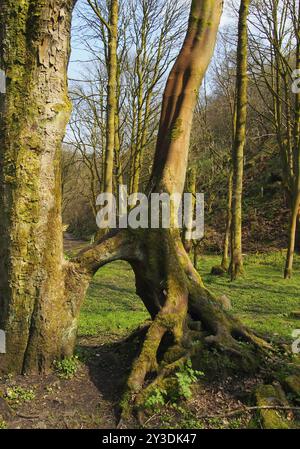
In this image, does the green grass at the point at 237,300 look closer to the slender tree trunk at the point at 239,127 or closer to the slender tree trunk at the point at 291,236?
the slender tree trunk at the point at 291,236

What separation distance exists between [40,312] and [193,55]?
381 cm

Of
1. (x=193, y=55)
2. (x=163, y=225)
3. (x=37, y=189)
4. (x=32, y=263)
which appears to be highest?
(x=193, y=55)

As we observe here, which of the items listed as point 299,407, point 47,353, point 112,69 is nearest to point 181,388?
point 299,407

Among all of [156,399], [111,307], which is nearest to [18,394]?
[156,399]

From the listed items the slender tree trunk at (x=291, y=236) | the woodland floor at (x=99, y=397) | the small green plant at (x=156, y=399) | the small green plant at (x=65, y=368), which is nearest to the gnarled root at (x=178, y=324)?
the small green plant at (x=156, y=399)

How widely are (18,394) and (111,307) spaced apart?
234 inches

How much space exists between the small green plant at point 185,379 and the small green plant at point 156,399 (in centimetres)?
13

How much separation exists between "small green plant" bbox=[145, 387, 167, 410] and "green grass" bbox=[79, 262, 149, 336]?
2.94m

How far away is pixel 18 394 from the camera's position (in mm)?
4113

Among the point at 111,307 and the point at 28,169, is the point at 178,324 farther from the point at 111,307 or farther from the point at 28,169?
the point at 111,307

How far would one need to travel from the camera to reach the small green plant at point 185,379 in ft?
13.4

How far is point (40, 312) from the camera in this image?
14.6 feet

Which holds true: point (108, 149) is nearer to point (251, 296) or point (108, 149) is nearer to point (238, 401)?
point (251, 296)

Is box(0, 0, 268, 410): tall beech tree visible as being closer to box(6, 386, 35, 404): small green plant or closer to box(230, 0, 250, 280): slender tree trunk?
box(6, 386, 35, 404): small green plant
